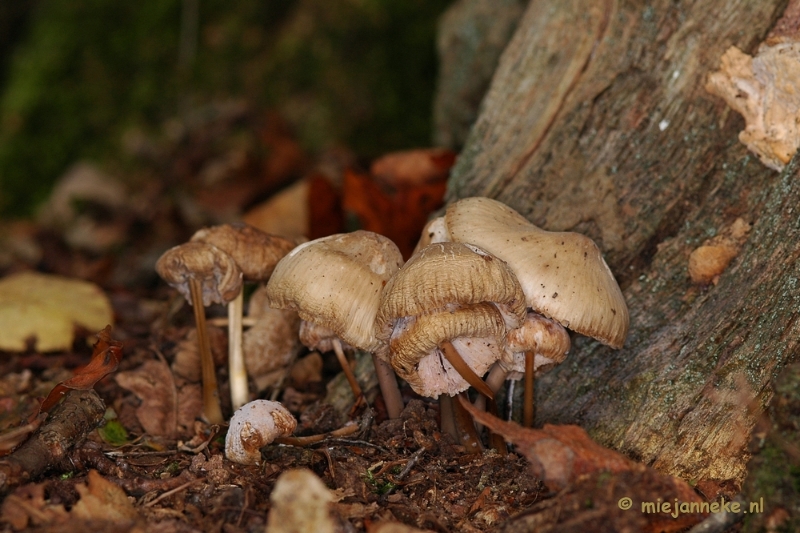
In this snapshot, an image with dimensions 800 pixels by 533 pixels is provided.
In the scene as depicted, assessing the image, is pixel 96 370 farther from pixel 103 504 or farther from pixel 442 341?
pixel 442 341

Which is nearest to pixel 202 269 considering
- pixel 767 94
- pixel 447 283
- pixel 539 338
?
pixel 447 283

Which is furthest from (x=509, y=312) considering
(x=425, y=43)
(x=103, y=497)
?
(x=425, y=43)

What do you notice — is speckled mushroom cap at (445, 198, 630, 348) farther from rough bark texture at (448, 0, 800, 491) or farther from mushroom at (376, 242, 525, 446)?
rough bark texture at (448, 0, 800, 491)

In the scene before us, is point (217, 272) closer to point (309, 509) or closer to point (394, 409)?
point (394, 409)

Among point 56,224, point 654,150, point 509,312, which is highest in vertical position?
point 654,150

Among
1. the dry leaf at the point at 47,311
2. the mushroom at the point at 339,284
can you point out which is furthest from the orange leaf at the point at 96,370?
the dry leaf at the point at 47,311
